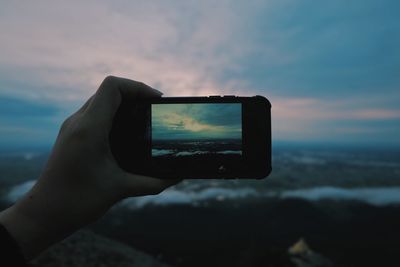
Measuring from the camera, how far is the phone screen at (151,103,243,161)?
3854 mm

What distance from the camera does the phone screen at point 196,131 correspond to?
152 inches

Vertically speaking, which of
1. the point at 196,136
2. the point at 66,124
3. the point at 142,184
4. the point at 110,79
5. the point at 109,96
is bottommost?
the point at 142,184

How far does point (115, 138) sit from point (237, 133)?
1419 mm

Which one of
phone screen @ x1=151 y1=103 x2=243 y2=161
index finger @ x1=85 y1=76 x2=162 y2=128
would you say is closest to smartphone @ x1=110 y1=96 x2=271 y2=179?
phone screen @ x1=151 y1=103 x2=243 y2=161

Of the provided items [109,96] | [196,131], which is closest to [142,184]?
[109,96]

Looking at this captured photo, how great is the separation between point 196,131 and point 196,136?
0.08 metres

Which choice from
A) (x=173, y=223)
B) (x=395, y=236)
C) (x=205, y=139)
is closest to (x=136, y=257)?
(x=205, y=139)

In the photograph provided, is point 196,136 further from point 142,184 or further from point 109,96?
point 109,96

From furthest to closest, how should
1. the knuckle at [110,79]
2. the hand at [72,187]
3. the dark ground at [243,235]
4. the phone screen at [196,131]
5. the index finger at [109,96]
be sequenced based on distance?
the dark ground at [243,235]
the phone screen at [196,131]
the knuckle at [110,79]
the index finger at [109,96]
the hand at [72,187]

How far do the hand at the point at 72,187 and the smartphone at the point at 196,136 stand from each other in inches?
26.5

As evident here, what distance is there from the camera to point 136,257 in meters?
39.3

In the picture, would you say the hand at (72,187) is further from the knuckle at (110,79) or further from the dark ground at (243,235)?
the dark ground at (243,235)

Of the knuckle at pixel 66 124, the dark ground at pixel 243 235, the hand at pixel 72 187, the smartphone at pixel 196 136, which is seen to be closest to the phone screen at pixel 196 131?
the smartphone at pixel 196 136

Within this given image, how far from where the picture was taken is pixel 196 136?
4078 mm
